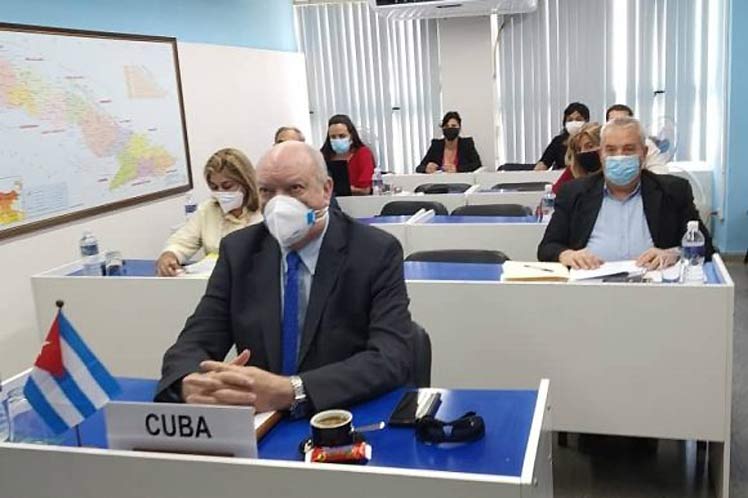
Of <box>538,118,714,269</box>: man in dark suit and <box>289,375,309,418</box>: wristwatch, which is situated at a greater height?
<box>538,118,714,269</box>: man in dark suit

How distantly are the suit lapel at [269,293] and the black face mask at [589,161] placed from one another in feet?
6.57

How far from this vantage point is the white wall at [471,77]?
23.4 feet


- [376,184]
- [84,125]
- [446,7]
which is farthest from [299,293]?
[446,7]

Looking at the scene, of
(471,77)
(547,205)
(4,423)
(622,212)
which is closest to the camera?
(4,423)

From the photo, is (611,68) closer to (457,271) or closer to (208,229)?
(457,271)

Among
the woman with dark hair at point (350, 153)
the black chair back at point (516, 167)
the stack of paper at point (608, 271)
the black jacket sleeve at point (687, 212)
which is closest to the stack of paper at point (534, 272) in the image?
the stack of paper at point (608, 271)

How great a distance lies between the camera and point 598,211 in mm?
2879

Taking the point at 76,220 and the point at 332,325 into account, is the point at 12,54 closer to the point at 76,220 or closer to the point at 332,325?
the point at 76,220

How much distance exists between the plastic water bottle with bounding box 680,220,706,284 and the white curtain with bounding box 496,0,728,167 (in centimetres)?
405

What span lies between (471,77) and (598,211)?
4626mm

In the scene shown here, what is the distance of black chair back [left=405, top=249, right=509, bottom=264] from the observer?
309 cm

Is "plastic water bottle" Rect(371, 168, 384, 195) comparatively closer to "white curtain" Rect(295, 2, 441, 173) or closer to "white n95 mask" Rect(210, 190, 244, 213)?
"white n95 mask" Rect(210, 190, 244, 213)

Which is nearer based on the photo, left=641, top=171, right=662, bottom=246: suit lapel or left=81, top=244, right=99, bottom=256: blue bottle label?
left=641, top=171, right=662, bottom=246: suit lapel

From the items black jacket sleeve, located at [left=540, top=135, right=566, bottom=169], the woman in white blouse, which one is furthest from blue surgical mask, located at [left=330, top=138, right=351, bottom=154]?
the woman in white blouse
